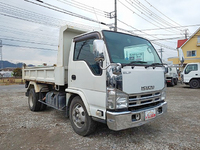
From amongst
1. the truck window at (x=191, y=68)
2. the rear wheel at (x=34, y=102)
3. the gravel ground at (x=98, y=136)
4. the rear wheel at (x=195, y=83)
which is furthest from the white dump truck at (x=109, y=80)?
the rear wheel at (x=195, y=83)

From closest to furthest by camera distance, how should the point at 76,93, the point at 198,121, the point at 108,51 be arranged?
the point at 108,51 → the point at 76,93 → the point at 198,121

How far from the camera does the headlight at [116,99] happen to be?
100 inches

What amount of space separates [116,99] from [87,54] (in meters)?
1.19

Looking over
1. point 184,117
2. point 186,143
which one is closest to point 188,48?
point 184,117

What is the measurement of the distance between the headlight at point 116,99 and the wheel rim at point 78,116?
873mm

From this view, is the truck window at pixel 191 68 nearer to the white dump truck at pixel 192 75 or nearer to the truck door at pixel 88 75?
the white dump truck at pixel 192 75

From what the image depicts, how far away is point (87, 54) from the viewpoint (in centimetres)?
320

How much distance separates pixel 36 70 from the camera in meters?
5.31

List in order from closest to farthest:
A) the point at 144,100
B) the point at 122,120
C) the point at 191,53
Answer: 1. the point at 122,120
2. the point at 144,100
3. the point at 191,53

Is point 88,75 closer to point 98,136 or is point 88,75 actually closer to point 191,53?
point 98,136

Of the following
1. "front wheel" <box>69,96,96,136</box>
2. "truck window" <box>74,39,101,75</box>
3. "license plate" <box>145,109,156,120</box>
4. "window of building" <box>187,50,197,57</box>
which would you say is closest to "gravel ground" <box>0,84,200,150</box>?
"front wheel" <box>69,96,96,136</box>

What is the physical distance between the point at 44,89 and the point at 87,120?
8.97ft

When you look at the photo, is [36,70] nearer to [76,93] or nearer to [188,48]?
[76,93]

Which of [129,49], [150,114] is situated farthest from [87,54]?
[150,114]
